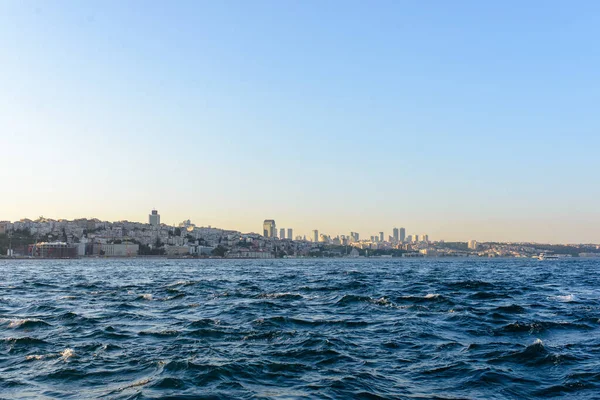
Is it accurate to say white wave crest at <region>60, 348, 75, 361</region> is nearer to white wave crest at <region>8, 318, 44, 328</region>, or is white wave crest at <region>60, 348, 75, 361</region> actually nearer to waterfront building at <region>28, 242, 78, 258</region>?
white wave crest at <region>8, 318, 44, 328</region>

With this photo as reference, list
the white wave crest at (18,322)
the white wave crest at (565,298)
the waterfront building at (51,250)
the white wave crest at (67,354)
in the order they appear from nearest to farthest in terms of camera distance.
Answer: the white wave crest at (67,354) < the white wave crest at (18,322) < the white wave crest at (565,298) < the waterfront building at (51,250)

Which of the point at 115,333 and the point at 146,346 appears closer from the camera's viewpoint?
the point at 146,346

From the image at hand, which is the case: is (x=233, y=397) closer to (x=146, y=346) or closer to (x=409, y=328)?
(x=146, y=346)

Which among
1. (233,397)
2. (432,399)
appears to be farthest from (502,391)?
(233,397)

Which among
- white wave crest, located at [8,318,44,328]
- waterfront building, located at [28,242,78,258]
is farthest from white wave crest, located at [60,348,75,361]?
waterfront building, located at [28,242,78,258]

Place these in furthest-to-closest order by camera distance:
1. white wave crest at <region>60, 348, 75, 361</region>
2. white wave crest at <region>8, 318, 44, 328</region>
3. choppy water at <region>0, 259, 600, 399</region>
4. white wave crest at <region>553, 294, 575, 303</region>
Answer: white wave crest at <region>553, 294, 575, 303</region>, white wave crest at <region>8, 318, 44, 328</region>, white wave crest at <region>60, 348, 75, 361</region>, choppy water at <region>0, 259, 600, 399</region>

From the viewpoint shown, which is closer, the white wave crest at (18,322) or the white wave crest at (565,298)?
the white wave crest at (18,322)

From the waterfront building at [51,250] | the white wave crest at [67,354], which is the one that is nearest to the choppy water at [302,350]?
the white wave crest at [67,354]

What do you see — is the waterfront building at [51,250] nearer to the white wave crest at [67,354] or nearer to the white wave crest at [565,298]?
the white wave crest at [565,298]

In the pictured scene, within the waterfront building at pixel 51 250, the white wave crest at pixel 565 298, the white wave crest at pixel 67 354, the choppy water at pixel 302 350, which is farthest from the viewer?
the waterfront building at pixel 51 250

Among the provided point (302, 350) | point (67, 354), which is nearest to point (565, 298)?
point (302, 350)

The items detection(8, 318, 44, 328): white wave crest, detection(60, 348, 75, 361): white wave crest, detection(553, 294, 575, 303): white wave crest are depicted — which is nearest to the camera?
detection(60, 348, 75, 361): white wave crest
